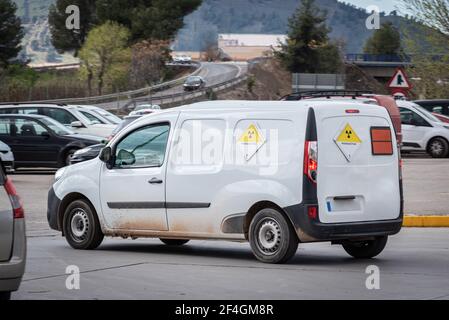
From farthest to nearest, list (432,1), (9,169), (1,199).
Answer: (432,1) → (9,169) → (1,199)

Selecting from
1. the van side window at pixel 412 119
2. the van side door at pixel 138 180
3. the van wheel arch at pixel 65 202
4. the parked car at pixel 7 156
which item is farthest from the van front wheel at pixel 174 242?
the van side window at pixel 412 119

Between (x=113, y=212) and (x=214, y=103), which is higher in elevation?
(x=214, y=103)

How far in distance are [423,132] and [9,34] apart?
76122mm

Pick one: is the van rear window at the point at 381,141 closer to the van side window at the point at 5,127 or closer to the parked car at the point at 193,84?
the van side window at the point at 5,127

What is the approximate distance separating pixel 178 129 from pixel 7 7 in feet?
299

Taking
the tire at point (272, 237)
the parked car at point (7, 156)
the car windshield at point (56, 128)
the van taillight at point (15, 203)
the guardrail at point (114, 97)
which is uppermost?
the van taillight at point (15, 203)

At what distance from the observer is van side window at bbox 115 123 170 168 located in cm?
1271

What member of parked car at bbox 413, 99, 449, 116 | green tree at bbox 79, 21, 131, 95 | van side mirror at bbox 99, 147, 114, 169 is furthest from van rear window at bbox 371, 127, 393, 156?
green tree at bbox 79, 21, 131, 95

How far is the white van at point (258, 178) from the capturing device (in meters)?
11.5

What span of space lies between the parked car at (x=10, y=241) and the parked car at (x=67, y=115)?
2166 cm

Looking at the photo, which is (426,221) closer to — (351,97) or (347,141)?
(347,141)
